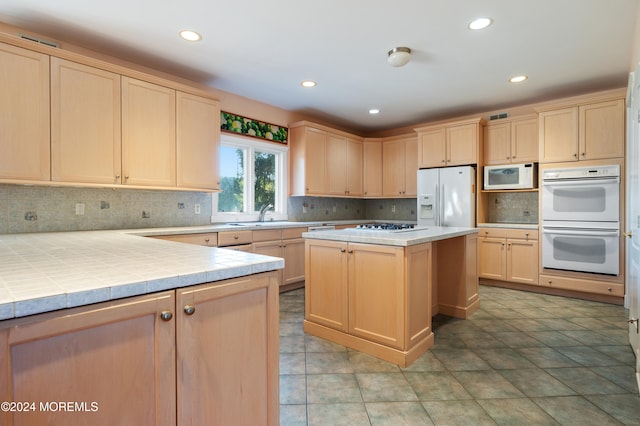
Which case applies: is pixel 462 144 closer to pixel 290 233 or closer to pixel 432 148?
pixel 432 148

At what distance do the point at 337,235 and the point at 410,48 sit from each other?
6.09 feet

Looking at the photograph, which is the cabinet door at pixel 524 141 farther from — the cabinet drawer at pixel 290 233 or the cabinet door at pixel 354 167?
the cabinet drawer at pixel 290 233

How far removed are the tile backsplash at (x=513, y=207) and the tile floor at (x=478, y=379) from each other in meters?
1.81

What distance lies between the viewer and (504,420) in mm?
1640

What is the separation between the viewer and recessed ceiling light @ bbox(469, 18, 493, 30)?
2465 mm

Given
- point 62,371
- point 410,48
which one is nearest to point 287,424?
point 62,371

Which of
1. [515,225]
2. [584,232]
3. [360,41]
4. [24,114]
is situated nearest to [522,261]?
[515,225]

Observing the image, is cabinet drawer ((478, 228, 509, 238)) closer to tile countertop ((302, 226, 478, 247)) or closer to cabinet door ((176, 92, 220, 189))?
tile countertop ((302, 226, 478, 247))

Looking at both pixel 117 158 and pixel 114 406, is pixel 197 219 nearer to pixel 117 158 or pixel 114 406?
pixel 117 158

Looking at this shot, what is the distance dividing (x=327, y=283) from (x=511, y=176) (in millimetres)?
3236

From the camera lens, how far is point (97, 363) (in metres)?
0.80

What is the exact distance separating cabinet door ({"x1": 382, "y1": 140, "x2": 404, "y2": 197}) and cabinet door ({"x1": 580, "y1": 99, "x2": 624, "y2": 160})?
8.05 ft

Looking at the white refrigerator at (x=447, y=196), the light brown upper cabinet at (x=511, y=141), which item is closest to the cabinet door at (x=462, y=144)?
the white refrigerator at (x=447, y=196)

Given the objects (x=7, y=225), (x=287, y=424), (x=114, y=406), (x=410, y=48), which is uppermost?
(x=410, y=48)
